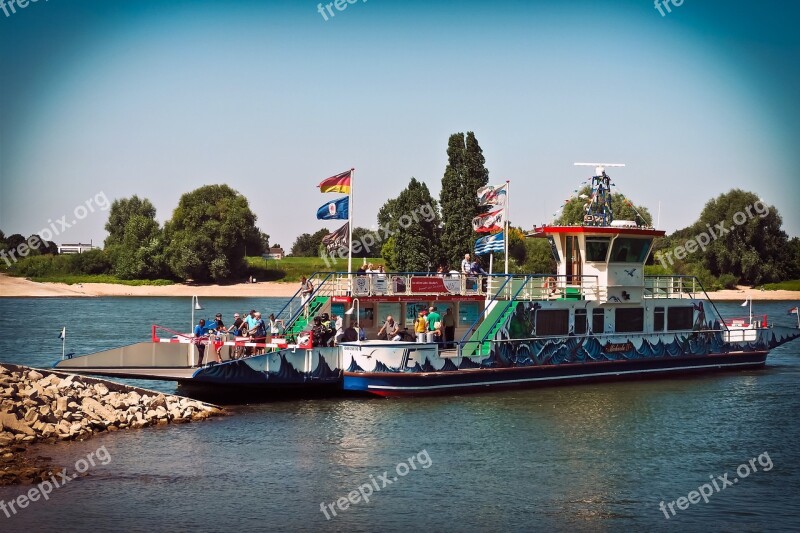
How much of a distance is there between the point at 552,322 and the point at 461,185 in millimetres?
40052

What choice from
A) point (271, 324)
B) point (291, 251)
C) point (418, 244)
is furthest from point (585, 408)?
point (291, 251)

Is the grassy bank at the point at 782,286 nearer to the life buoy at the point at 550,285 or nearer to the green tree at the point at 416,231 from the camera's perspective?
the green tree at the point at 416,231

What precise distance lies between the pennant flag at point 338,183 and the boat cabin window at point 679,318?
1190 cm

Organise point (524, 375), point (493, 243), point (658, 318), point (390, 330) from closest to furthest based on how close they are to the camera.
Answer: point (390, 330) → point (524, 375) → point (493, 243) → point (658, 318)

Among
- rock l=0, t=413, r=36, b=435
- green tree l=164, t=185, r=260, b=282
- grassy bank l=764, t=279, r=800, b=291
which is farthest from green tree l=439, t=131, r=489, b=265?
rock l=0, t=413, r=36, b=435

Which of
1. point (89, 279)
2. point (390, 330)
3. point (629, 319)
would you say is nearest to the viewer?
point (390, 330)

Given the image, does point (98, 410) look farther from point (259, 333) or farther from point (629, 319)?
point (629, 319)

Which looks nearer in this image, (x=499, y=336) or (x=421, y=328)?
(x=421, y=328)

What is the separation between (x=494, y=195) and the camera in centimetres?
3098
